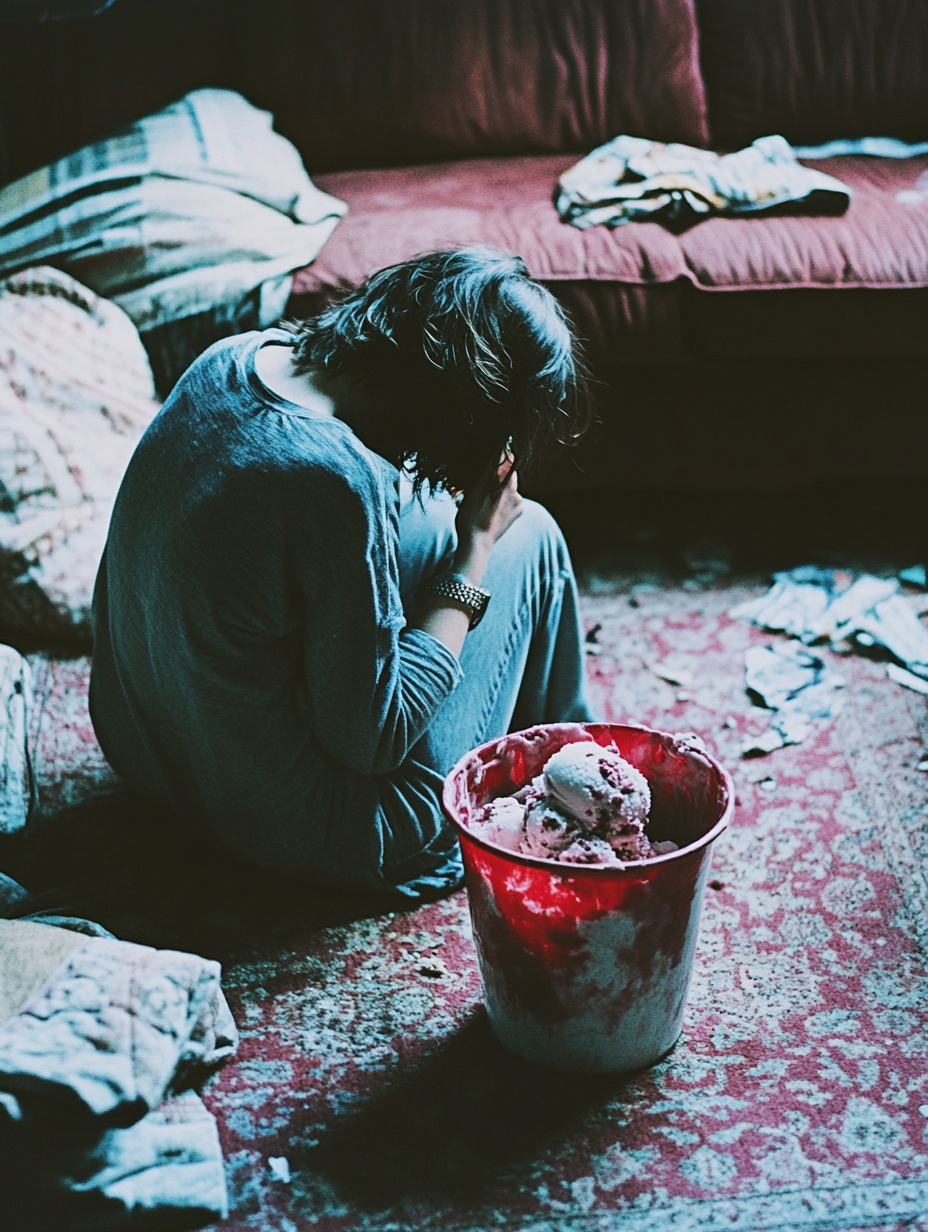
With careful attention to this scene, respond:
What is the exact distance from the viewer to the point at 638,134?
8.27 ft

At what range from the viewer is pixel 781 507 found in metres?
2.42

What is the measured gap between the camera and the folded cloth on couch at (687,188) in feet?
7.14

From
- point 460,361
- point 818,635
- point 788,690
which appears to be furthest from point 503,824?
point 818,635

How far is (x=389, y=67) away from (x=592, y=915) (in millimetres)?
2018

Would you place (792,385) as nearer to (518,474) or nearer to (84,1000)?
(518,474)

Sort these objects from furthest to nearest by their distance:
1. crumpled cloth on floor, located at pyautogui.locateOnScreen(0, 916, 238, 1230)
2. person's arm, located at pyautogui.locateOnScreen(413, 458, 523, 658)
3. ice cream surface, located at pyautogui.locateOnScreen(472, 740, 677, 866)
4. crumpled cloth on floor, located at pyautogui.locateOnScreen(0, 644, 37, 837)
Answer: crumpled cloth on floor, located at pyautogui.locateOnScreen(0, 644, 37, 837) → person's arm, located at pyautogui.locateOnScreen(413, 458, 523, 658) → ice cream surface, located at pyautogui.locateOnScreen(472, 740, 677, 866) → crumpled cloth on floor, located at pyautogui.locateOnScreen(0, 916, 238, 1230)

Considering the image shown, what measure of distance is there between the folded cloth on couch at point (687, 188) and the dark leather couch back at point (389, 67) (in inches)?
10.3

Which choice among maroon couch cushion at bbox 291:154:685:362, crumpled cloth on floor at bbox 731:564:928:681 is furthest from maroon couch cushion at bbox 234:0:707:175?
crumpled cloth on floor at bbox 731:564:928:681

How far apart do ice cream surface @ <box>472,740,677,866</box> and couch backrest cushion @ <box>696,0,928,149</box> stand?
1865mm

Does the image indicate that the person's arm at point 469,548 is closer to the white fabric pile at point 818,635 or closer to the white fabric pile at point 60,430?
the white fabric pile at point 818,635

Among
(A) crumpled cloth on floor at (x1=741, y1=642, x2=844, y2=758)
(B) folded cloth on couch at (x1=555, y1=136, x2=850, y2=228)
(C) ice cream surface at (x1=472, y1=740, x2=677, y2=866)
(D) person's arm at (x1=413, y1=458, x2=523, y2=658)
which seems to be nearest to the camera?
(C) ice cream surface at (x1=472, y1=740, x2=677, y2=866)

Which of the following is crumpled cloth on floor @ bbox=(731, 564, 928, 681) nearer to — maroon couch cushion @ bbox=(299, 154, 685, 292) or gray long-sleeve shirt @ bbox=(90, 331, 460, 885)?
maroon couch cushion @ bbox=(299, 154, 685, 292)

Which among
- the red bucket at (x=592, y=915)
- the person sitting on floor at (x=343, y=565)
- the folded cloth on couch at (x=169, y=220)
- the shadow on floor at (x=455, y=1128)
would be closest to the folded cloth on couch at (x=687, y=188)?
the folded cloth on couch at (x=169, y=220)

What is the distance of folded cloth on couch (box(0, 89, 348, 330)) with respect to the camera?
2121 millimetres
